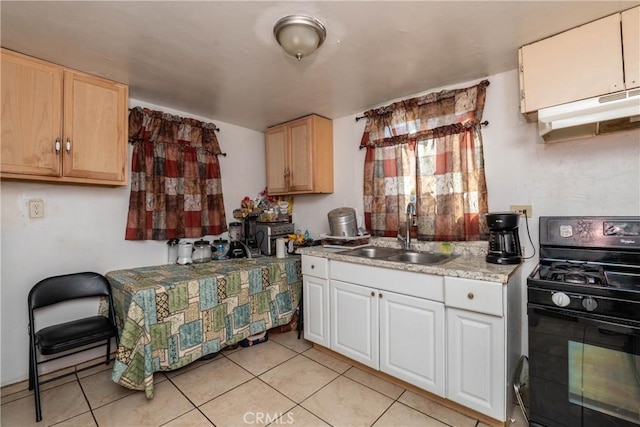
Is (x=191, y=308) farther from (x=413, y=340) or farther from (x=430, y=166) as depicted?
(x=430, y=166)

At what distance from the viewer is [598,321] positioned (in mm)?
1226

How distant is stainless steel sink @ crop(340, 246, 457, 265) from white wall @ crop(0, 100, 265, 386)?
69.6 inches

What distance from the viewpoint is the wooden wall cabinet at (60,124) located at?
64.8 inches

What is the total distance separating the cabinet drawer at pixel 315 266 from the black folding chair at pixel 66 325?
1383mm

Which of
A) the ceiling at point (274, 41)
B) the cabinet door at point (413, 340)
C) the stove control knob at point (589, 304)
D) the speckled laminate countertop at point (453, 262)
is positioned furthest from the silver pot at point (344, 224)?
the stove control knob at point (589, 304)

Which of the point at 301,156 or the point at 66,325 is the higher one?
the point at 301,156

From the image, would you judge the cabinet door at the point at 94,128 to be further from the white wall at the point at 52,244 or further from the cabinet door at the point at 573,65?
the cabinet door at the point at 573,65

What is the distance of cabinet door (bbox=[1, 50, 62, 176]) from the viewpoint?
5.34ft

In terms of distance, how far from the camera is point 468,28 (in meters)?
1.54

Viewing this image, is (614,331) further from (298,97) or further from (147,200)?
(147,200)

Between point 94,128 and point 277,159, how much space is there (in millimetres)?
1599

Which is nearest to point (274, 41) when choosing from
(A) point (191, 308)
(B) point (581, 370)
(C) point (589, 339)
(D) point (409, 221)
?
(D) point (409, 221)

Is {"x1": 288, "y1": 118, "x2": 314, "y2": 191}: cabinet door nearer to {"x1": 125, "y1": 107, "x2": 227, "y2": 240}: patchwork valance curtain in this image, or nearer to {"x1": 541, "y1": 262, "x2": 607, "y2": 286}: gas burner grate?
{"x1": 125, "y1": 107, "x2": 227, "y2": 240}: patchwork valance curtain

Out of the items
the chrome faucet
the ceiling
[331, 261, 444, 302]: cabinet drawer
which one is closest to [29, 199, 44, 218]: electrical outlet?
the ceiling
